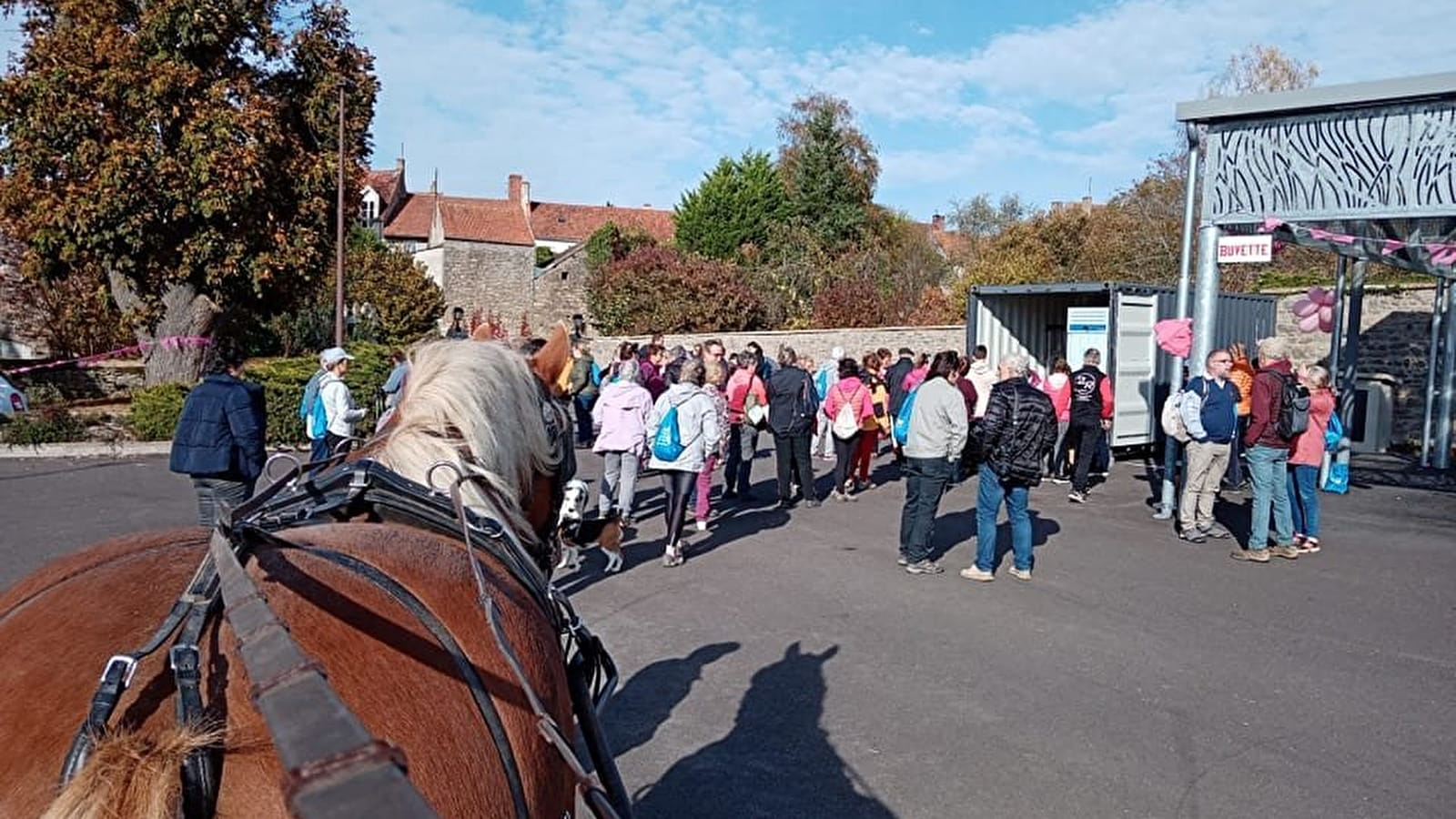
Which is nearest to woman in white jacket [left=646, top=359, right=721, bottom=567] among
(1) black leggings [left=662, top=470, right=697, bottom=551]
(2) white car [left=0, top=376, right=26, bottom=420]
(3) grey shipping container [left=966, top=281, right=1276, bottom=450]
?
(1) black leggings [left=662, top=470, right=697, bottom=551]

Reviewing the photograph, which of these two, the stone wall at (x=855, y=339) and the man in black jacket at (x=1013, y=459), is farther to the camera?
the stone wall at (x=855, y=339)

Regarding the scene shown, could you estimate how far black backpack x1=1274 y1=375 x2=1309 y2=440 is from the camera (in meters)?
8.48

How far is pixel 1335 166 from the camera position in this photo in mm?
9633

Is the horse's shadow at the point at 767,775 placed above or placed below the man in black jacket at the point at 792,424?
below

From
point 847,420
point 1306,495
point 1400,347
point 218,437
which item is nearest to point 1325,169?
point 1306,495

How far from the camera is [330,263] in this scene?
19969 mm

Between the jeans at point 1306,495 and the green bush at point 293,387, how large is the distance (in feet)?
40.0

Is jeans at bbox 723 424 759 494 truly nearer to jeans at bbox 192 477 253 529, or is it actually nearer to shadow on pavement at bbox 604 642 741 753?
shadow on pavement at bbox 604 642 741 753

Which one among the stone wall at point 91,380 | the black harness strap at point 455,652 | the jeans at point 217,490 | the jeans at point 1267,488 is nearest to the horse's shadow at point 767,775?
the black harness strap at point 455,652

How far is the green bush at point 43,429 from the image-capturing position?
1471 centimetres

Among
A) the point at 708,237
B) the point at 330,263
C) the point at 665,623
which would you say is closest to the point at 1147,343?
the point at 665,623

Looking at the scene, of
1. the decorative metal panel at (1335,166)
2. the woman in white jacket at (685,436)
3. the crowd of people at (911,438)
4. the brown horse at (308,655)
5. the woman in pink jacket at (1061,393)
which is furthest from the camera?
the woman in pink jacket at (1061,393)

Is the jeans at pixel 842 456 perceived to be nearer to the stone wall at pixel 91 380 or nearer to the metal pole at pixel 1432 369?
the metal pole at pixel 1432 369

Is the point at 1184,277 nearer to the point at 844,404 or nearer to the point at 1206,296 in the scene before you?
the point at 1206,296
